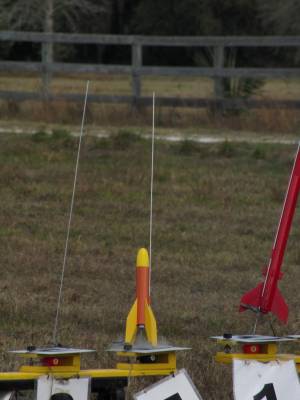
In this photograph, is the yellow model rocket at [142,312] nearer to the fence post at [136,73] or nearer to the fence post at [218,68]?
the fence post at [218,68]

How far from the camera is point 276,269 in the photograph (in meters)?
5.47

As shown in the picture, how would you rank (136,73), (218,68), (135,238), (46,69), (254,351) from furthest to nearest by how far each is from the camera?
1. (46,69)
2. (136,73)
3. (218,68)
4. (135,238)
5. (254,351)

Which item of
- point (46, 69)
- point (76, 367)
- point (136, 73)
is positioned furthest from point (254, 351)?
point (46, 69)

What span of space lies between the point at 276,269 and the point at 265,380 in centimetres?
63

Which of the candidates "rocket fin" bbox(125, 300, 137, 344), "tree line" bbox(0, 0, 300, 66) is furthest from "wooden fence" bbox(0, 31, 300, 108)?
"tree line" bbox(0, 0, 300, 66)

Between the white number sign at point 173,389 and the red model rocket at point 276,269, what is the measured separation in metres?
0.75

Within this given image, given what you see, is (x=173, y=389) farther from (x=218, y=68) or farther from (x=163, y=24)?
(x=163, y=24)

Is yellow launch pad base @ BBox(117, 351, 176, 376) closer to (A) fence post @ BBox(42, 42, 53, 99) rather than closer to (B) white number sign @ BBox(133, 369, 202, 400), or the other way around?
(B) white number sign @ BBox(133, 369, 202, 400)

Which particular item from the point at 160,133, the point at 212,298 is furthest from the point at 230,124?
the point at 212,298

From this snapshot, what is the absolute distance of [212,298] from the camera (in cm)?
824

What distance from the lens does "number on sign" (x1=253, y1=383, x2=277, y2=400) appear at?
4977 millimetres

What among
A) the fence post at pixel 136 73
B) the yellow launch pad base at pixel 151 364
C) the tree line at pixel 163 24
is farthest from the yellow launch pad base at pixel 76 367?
the tree line at pixel 163 24

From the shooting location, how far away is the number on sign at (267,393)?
4977 mm

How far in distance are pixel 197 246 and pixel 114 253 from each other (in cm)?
74
